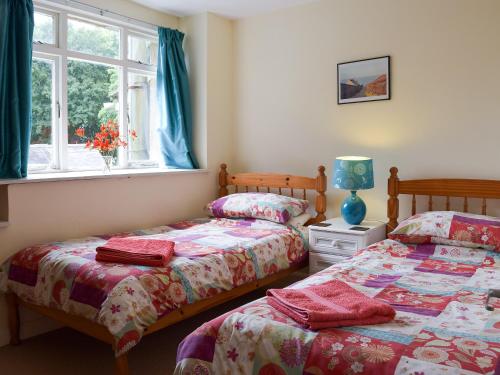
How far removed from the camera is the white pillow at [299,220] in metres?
3.63

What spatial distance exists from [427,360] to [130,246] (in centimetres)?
181

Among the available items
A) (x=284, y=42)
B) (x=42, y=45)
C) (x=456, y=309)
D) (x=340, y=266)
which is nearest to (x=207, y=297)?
(x=340, y=266)

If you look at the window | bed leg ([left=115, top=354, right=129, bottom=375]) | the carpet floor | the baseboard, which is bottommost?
the carpet floor

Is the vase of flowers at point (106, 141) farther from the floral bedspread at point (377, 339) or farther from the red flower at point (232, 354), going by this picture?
the red flower at point (232, 354)

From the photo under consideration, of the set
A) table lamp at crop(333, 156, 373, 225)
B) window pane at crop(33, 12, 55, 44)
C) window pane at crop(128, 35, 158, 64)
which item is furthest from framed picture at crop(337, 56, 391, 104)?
window pane at crop(33, 12, 55, 44)

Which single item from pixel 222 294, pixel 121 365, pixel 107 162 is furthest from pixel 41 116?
pixel 121 365

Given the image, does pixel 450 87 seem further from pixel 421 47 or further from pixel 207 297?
pixel 207 297

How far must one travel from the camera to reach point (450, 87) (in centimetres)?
327

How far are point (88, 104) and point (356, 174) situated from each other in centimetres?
219

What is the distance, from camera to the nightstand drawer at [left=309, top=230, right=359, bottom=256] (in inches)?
128

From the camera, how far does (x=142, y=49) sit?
4.15 metres

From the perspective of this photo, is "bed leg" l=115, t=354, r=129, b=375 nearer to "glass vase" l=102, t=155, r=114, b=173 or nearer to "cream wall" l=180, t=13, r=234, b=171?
"glass vase" l=102, t=155, r=114, b=173

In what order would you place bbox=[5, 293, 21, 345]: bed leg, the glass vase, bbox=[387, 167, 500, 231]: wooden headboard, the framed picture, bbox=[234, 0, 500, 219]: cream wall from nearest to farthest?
bbox=[5, 293, 21, 345]: bed leg → bbox=[387, 167, 500, 231]: wooden headboard → bbox=[234, 0, 500, 219]: cream wall → the framed picture → the glass vase

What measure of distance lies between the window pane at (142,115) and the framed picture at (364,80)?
171 cm
